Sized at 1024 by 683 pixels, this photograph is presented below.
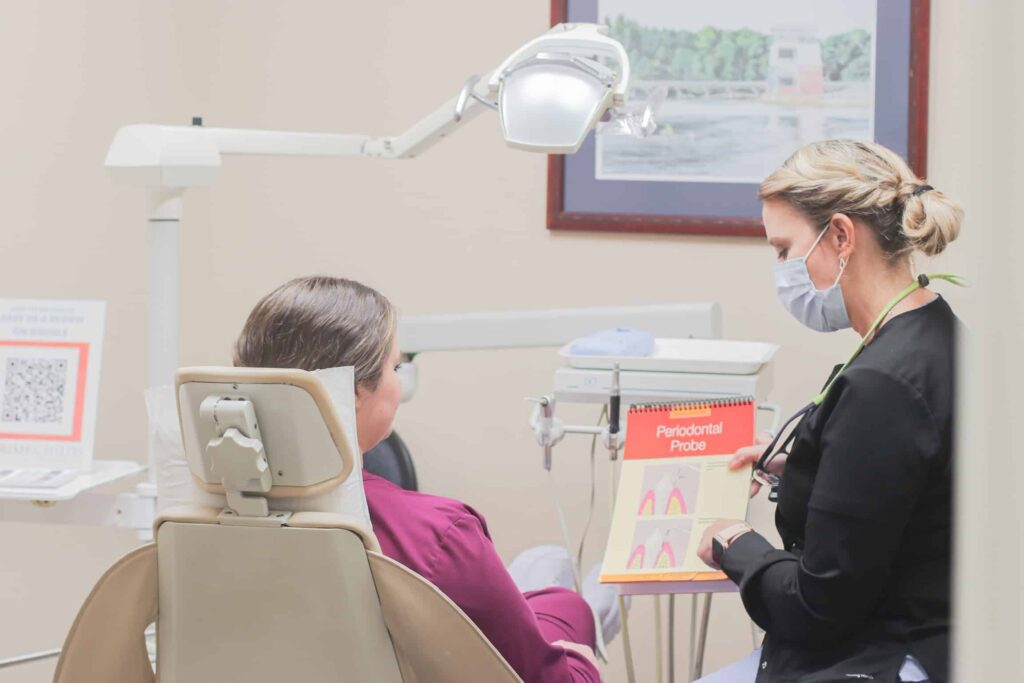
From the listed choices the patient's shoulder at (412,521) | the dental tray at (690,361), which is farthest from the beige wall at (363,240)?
the patient's shoulder at (412,521)

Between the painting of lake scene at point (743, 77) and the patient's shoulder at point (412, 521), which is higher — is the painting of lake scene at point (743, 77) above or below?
above

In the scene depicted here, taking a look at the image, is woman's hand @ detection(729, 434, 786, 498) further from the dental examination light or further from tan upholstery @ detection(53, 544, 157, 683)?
tan upholstery @ detection(53, 544, 157, 683)

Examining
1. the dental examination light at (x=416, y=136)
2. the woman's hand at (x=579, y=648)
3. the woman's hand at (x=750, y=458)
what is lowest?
the woman's hand at (x=579, y=648)

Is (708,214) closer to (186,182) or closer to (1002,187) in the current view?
(186,182)

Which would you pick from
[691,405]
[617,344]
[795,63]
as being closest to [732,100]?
[795,63]

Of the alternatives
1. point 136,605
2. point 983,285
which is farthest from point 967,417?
point 136,605

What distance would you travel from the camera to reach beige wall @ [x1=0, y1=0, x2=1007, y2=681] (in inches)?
100

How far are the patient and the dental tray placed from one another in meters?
0.65

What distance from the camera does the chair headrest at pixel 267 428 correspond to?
109 centimetres

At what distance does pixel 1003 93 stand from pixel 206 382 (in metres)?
0.96

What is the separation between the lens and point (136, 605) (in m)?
1.22

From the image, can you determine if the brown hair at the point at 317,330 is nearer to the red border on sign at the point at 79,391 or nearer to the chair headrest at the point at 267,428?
the chair headrest at the point at 267,428

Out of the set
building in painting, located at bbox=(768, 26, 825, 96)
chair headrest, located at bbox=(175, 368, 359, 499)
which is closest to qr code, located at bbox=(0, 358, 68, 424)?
chair headrest, located at bbox=(175, 368, 359, 499)

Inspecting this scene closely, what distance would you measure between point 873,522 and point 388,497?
0.54 meters
